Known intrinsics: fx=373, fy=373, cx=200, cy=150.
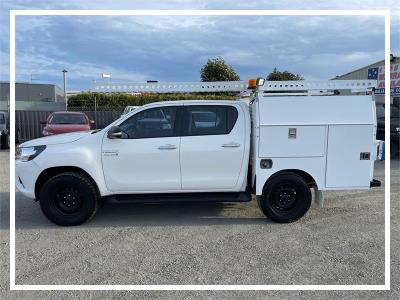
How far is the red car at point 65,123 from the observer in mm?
13133

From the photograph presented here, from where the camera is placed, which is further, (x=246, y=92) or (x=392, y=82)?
(x=392, y=82)

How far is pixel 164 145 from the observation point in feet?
17.5

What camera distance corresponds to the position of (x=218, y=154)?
5375 millimetres

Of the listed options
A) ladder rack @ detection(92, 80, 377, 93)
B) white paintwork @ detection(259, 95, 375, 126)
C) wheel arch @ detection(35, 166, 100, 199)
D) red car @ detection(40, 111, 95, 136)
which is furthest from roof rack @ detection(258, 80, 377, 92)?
red car @ detection(40, 111, 95, 136)

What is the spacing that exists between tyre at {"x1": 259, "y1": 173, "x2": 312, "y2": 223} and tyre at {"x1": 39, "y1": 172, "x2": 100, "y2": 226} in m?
2.48

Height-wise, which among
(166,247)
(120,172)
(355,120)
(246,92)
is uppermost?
(246,92)

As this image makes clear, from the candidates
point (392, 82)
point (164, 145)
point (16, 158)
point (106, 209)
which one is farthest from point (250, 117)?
point (392, 82)

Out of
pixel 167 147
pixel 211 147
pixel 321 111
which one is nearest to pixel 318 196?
pixel 321 111

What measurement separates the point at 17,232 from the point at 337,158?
4.62 metres

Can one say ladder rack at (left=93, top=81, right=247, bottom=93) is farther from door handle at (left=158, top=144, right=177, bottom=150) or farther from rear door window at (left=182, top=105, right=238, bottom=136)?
door handle at (left=158, top=144, right=177, bottom=150)

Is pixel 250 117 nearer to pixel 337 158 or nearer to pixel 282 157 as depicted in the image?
pixel 282 157

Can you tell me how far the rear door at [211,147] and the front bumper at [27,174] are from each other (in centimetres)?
209

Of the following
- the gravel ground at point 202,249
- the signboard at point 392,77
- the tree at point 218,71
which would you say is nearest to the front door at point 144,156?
the gravel ground at point 202,249

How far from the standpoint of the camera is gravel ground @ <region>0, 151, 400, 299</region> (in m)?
3.75
